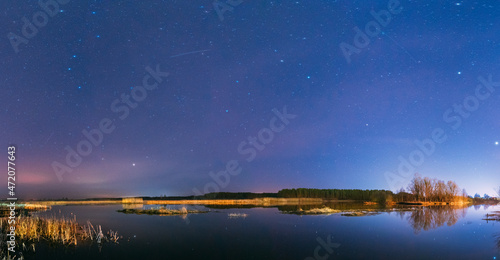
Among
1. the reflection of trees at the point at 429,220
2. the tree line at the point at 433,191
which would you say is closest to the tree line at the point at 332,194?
the tree line at the point at 433,191

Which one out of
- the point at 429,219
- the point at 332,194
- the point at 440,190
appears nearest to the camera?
the point at 429,219

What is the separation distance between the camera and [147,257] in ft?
59.4

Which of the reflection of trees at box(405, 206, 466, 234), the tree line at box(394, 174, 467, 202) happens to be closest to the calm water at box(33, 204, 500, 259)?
the reflection of trees at box(405, 206, 466, 234)

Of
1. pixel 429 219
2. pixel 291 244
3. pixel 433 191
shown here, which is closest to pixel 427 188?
pixel 433 191

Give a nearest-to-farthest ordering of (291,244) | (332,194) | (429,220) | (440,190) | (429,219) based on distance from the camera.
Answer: (291,244) < (429,220) < (429,219) < (440,190) < (332,194)

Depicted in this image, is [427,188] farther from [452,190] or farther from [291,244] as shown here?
[291,244]

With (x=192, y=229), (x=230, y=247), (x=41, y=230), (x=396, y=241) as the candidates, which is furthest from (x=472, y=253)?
(x=41, y=230)

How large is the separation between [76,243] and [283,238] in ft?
44.7

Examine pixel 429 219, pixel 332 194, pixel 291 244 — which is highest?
pixel 291 244

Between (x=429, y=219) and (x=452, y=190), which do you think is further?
(x=452, y=190)

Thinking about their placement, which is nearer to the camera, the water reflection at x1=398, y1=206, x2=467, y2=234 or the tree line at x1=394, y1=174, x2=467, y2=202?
the water reflection at x1=398, y1=206, x2=467, y2=234

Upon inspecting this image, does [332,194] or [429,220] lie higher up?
[429,220]

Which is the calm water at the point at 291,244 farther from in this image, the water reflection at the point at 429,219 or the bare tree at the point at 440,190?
the bare tree at the point at 440,190

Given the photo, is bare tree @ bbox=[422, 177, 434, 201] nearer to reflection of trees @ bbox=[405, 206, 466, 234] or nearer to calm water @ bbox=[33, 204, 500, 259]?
reflection of trees @ bbox=[405, 206, 466, 234]
